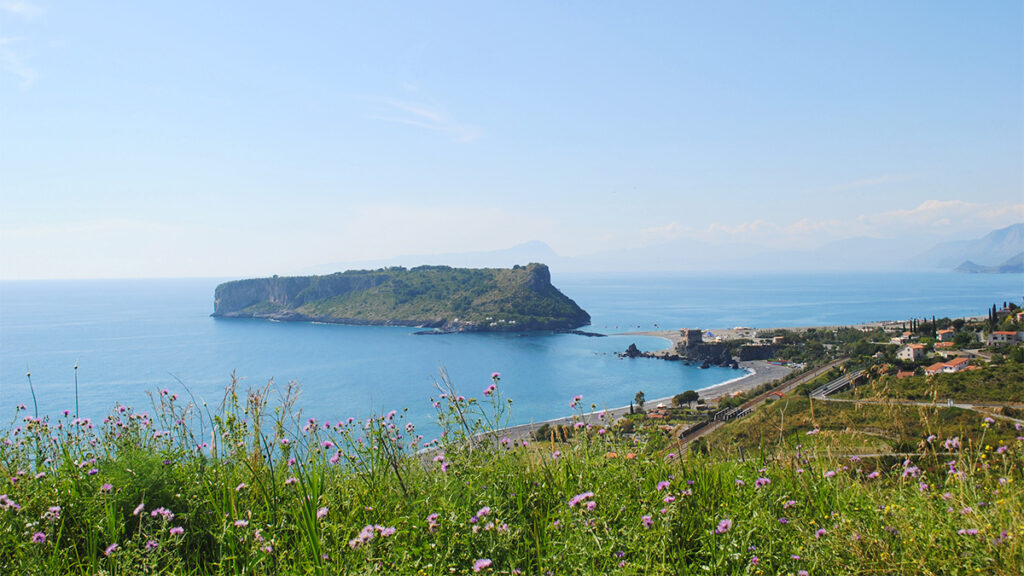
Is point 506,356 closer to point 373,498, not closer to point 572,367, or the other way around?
point 572,367

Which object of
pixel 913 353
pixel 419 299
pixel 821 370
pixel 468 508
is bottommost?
pixel 821 370

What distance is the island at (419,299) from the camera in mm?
101938

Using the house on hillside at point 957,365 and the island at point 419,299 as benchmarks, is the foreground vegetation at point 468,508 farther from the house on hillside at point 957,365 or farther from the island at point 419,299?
the island at point 419,299

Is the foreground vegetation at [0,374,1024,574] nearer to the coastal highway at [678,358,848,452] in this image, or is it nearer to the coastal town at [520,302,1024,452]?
the coastal town at [520,302,1024,452]

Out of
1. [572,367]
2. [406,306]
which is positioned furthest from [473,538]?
[406,306]

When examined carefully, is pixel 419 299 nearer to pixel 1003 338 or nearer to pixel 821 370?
pixel 821 370

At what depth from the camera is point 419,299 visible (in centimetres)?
11544

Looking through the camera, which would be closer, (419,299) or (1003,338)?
(1003,338)

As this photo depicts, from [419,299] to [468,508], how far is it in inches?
4506

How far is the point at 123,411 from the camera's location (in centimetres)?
399

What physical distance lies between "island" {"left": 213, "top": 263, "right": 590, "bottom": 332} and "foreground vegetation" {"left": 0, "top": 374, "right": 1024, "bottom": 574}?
92.5 metres

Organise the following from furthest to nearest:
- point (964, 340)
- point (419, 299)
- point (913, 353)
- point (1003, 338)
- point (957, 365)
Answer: point (419, 299) < point (964, 340) < point (1003, 338) < point (913, 353) < point (957, 365)

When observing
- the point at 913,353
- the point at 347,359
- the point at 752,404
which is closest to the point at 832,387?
the point at 752,404

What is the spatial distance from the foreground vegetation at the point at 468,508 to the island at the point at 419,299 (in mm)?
92506
